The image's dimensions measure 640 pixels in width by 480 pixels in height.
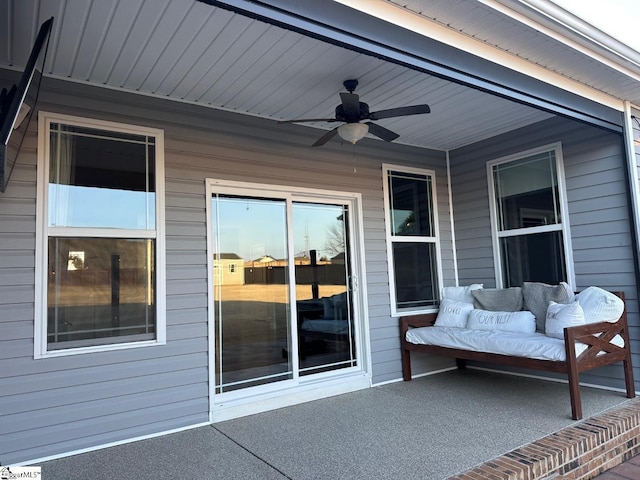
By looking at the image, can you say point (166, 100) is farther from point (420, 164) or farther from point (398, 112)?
point (420, 164)

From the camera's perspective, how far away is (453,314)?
4770 mm

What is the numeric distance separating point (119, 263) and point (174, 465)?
1.51 meters

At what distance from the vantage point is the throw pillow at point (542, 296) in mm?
4116

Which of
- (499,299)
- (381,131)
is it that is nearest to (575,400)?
(499,299)

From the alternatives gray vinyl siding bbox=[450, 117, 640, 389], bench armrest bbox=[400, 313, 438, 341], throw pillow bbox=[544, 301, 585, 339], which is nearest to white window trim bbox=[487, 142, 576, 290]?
gray vinyl siding bbox=[450, 117, 640, 389]

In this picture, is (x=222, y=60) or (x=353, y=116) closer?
(x=222, y=60)

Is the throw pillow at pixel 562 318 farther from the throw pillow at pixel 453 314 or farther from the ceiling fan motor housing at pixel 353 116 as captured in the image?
the ceiling fan motor housing at pixel 353 116

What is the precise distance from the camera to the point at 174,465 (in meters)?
2.80

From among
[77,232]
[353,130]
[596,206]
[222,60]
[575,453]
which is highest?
[222,60]

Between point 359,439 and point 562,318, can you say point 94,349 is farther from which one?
point 562,318

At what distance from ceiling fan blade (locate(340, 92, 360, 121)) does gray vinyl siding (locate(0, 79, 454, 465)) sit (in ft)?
3.55

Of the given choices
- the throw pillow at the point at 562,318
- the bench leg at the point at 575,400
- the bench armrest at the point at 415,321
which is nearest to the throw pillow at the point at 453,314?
the bench armrest at the point at 415,321

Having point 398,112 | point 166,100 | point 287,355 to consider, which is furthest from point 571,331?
point 166,100

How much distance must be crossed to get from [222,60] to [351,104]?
38.6 inches
